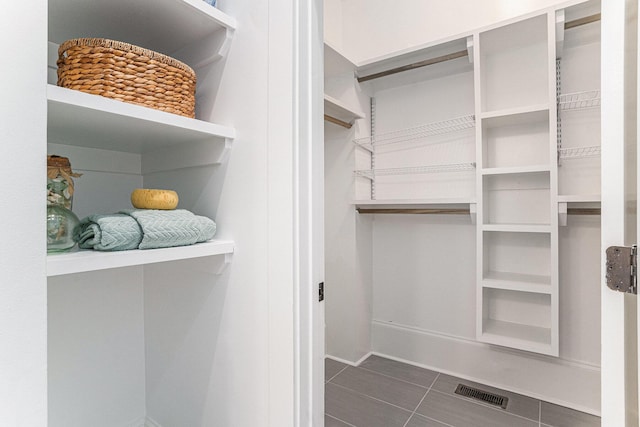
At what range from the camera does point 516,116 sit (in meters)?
1.73

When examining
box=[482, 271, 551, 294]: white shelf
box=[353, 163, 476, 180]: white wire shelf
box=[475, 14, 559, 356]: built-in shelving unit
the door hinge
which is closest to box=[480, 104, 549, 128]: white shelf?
box=[475, 14, 559, 356]: built-in shelving unit

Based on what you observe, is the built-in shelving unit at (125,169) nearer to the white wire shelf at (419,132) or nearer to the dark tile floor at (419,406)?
the dark tile floor at (419,406)

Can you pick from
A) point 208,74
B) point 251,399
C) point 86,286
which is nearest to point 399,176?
point 208,74

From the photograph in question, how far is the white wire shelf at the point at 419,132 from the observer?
202 cm

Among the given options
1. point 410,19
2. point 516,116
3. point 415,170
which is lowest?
point 415,170

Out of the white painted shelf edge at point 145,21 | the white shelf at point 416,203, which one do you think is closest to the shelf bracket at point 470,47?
the white shelf at point 416,203

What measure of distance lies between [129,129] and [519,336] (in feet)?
6.81

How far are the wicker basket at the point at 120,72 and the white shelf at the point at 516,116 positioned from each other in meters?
1.57

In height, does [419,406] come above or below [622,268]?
below

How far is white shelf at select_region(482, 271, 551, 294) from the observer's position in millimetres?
1664

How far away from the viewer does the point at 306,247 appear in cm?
92

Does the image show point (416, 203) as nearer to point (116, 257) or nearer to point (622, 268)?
point (622, 268)

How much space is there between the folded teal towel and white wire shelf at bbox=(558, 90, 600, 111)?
1886 millimetres

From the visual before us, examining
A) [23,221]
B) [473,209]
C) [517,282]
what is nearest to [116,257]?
[23,221]
